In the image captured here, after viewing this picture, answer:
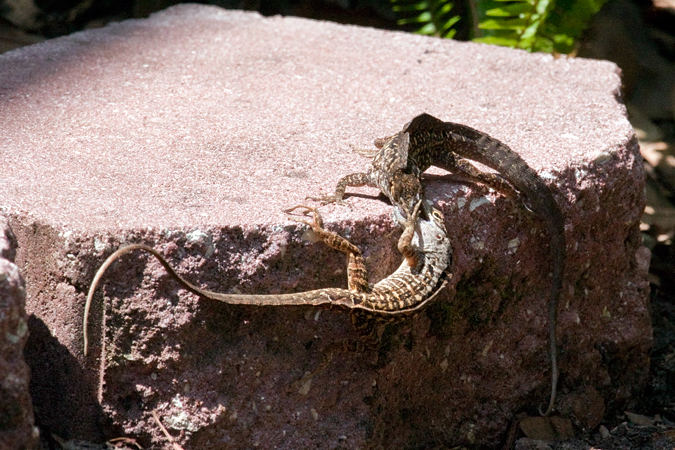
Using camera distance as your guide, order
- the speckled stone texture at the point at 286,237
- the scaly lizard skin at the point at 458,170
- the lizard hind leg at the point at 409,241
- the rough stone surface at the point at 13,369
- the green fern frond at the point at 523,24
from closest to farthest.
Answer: the rough stone surface at the point at 13,369 → the speckled stone texture at the point at 286,237 → the lizard hind leg at the point at 409,241 → the scaly lizard skin at the point at 458,170 → the green fern frond at the point at 523,24

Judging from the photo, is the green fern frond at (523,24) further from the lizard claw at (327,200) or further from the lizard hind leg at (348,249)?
the lizard hind leg at (348,249)

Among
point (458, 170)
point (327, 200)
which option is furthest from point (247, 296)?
point (458, 170)

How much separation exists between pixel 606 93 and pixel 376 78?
4.76ft

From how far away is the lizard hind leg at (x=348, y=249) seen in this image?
10.2 ft

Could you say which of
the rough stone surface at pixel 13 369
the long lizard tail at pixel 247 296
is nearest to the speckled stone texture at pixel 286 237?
the long lizard tail at pixel 247 296

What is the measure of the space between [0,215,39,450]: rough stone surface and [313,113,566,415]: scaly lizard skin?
52.2 inches

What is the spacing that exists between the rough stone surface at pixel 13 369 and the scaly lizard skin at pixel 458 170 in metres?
1.33

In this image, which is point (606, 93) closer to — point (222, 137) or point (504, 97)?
point (504, 97)

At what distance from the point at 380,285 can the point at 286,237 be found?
0.49 meters

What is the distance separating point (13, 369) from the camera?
2.56 m

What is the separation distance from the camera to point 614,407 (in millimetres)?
4367

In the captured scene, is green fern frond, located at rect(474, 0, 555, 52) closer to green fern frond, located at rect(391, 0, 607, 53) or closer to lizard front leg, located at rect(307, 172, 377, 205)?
green fern frond, located at rect(391, 0, 607, 53)

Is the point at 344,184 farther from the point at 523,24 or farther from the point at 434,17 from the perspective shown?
the point at 434,17

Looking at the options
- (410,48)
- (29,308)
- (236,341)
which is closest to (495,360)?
(236,341)
